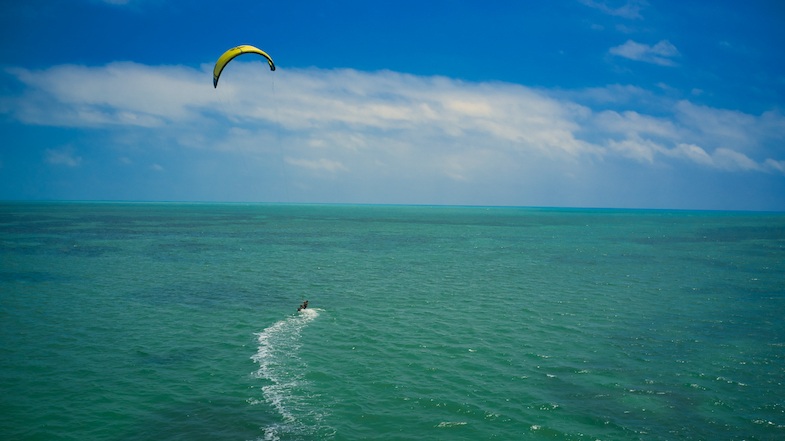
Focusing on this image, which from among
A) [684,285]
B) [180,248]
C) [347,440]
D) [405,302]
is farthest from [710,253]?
[180,248]

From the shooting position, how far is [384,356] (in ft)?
77.6

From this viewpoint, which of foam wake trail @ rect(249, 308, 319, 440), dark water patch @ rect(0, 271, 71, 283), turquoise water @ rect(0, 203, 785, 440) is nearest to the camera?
foam wake trail @ rect(249, 308, 319, 440)

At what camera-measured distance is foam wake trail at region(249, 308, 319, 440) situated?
1667 centimetres

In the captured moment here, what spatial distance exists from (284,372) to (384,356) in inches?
209

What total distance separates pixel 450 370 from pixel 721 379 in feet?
42.2

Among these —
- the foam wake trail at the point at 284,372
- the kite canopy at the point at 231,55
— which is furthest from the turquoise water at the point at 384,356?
the kite canopy at the point at 231,55

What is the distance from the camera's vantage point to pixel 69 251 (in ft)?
210

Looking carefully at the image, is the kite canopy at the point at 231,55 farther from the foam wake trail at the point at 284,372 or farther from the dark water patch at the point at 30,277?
the dark water patch at the point at 30,277

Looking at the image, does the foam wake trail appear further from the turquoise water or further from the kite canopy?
the kite canopy

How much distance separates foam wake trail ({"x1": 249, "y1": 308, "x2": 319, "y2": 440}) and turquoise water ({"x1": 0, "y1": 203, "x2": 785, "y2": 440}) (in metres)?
0.10

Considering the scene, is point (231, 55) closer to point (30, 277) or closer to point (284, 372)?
point (284, 372)

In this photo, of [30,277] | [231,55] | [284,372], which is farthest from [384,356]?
[30,277]

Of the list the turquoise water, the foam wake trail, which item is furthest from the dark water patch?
the foam wake trail

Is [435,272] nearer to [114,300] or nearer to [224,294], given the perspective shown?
[224,294]
